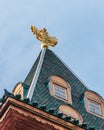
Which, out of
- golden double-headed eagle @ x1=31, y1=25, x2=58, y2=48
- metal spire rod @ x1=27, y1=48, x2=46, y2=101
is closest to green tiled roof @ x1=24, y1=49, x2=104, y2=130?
metal spire rod @ x1=27, y1=48, x2=46, y2=101

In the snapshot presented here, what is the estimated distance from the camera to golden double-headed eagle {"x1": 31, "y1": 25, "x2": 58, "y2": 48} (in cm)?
3078

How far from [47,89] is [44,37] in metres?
6.21

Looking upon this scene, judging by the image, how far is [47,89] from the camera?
25516 mm

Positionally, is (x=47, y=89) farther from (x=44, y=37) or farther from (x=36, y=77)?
(x=44, y=37)

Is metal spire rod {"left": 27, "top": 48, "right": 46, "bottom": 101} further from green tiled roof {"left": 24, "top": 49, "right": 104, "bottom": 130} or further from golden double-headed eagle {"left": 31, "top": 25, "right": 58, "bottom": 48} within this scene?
golden double-headed eagle {"left": 31, "top": 25, "right": 58, "bottom": 48}

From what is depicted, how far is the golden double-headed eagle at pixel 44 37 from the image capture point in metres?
30.8

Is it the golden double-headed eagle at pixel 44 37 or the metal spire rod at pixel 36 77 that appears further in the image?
the golden double-headed eagle at pixel 44 37

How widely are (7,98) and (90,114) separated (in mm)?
5821

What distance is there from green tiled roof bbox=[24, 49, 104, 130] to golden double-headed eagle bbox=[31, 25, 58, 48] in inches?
31.3

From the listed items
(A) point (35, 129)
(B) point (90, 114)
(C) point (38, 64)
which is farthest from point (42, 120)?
(C) point (38, 64)

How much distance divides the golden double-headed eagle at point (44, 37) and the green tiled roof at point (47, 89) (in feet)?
2.60

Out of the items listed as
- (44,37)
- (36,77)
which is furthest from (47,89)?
(44,37)

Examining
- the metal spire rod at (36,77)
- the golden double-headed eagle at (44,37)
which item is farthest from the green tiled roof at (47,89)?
the golden double-headed eagle at (44,37)

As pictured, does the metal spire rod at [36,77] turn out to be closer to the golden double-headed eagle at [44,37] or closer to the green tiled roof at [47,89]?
the green tiled roof at [47,89]
